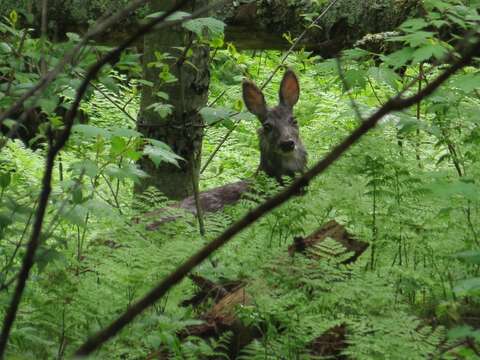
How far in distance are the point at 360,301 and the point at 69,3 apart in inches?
311

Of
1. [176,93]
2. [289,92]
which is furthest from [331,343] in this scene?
[289,92]

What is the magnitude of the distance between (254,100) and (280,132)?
0.44 m

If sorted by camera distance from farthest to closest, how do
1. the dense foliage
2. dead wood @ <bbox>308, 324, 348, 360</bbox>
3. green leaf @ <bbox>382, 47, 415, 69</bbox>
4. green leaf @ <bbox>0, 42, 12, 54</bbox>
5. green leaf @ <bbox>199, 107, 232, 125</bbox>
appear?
1. green leaf @ <bbox>199, 107, 232, 125</bbox>
2. green leaf @ <bbox>382, 47, 415, 69</bbox>
3. green leaf @ <bbox>0, 42, 12, 54</bbox>
4. dead wood @ <bbox>308, 324, 348, 360</bbox>
5. the dense foliage

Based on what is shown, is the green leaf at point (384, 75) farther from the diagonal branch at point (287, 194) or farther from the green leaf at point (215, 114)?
the diagonal branch at point (287, 194)

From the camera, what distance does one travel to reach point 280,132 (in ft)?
29.7

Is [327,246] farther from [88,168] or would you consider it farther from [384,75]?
[384,75]

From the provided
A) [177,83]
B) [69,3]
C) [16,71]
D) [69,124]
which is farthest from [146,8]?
[69,124]

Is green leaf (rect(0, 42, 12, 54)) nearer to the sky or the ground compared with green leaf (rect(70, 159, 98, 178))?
nearer to the sky

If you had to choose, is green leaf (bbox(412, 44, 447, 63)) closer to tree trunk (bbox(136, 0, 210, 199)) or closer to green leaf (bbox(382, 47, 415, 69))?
green leaf (bbox(382, 47, 415, 69))

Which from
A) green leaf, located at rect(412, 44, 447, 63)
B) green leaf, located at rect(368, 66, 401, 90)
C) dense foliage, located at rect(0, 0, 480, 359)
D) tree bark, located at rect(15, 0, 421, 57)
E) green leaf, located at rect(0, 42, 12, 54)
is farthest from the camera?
tree bark, located at rect(15, 0, 421, 57)

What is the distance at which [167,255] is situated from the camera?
4.35 metres

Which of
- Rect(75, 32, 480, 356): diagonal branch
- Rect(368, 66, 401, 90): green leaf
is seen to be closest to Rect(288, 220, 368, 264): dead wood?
Rect(368, 66, 401, 90): green leaf

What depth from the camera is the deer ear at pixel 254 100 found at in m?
8.78

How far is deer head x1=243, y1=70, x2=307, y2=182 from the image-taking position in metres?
8.81
